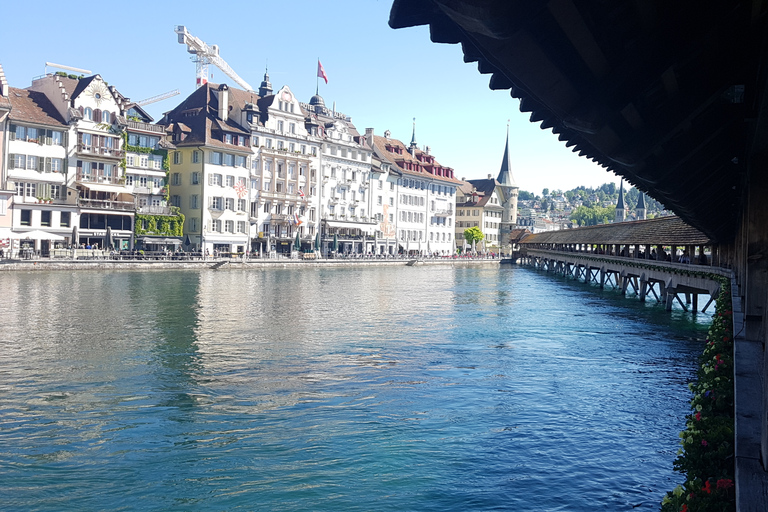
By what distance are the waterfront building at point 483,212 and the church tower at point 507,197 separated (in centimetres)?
187

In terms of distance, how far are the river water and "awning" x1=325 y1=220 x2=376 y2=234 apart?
6975 cm

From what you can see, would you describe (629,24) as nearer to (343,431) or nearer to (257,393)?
(343,431)

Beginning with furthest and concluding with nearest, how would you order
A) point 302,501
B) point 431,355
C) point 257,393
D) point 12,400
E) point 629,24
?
point 431,355 < point 257,393 < point 12,400 < point 302,501 < point 629,24

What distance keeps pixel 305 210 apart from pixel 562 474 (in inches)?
3381

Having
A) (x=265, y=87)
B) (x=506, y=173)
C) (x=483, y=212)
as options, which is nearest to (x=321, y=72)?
(x=265, y=87)

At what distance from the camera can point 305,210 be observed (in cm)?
9631

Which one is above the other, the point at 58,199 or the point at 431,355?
the point at 58,199

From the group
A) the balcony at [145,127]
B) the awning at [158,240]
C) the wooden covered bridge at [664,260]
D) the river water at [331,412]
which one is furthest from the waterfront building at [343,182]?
the river water at [331,412]

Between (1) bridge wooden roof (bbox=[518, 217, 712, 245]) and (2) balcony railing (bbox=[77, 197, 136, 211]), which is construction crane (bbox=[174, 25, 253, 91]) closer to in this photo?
(2) balcony railing (bbox=[77, 197, 136, 211])

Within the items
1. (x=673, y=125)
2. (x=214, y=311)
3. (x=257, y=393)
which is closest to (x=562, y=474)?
(x=673, y=125)

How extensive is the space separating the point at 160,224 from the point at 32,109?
1708 centimetres

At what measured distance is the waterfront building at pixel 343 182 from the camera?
3991 inches

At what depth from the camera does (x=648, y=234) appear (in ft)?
158

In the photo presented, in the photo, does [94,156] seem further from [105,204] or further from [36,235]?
[36,235]
